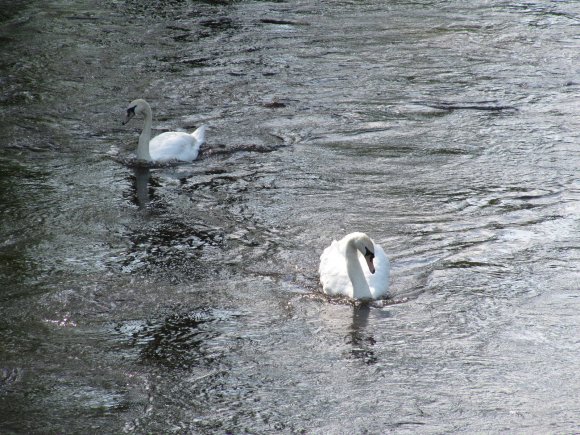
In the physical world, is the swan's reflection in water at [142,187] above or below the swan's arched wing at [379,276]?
below

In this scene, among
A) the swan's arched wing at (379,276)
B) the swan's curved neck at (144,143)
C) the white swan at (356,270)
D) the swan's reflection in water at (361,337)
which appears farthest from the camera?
the swan's curved neck at (144,143)

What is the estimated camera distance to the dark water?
873cm

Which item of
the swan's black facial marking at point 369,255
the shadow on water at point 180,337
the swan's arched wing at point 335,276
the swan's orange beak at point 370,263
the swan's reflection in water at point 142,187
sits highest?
the swan's black facial marking at point 369,255

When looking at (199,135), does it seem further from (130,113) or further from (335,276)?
(335,276)

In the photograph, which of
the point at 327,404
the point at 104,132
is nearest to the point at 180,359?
the point at 327,404

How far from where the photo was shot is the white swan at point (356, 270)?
10289 mm

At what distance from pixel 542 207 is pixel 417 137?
329cm

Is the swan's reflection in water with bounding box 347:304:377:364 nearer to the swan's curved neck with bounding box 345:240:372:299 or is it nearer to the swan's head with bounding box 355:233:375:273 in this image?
the swan's curved neck with bounding box 345:240:372:299

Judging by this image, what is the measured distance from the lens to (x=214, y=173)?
14.3 m

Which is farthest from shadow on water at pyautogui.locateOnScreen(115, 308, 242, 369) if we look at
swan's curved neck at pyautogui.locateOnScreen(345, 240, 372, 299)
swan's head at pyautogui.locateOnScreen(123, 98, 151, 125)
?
swan's head at pyautogui.locateOnScreen(123, 98, 151, 125)

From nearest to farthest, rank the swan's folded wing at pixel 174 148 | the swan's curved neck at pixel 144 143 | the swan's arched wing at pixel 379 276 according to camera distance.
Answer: the swan's arched wing at pixel 379 276 < the swan's curved neck at pixel 144 143 < the swan's folded wing at pixel 174 148

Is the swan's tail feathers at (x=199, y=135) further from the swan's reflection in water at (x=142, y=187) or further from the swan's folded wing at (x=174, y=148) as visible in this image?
the swan's reflection in water at (x=142, y=187)

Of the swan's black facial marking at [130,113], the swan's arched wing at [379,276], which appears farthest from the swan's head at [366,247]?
the swan's black facial marking at [130,113]

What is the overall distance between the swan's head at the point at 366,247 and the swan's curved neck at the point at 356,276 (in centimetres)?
8
